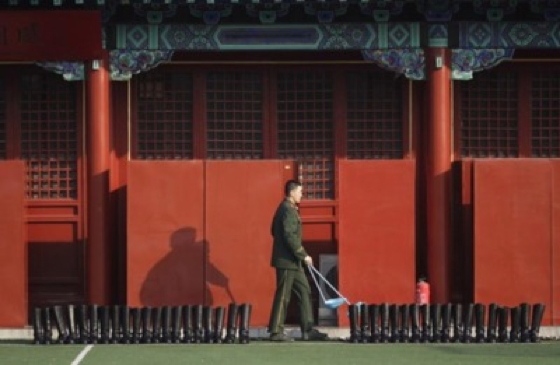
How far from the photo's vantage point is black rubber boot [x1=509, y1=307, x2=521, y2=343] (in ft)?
66.4

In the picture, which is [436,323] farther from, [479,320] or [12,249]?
[12,249]

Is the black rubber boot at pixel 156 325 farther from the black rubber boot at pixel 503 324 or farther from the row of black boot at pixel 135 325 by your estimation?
the black rubber boot at pixel 503 324

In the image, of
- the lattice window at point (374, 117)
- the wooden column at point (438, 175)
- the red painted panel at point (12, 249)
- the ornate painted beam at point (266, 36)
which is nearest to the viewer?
the red painted panel at point (12, 249)

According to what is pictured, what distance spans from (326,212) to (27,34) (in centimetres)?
489

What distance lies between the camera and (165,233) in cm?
2130

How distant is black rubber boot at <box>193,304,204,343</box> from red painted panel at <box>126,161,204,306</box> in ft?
3.82

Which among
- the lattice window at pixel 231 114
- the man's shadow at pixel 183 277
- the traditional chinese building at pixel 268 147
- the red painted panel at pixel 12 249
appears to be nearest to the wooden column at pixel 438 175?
the traditional chinese building at pixel 268 147

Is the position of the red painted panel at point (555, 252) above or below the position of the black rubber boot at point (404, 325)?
above

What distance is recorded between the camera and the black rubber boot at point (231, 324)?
2009 centimetres

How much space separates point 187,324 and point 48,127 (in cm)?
415

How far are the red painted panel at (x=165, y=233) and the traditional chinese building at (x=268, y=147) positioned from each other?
0.02 m

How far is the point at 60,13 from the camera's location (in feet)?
70.0

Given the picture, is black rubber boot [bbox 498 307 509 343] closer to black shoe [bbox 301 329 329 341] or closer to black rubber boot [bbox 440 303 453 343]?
black rubber boot [bbox 440 303 453 343]

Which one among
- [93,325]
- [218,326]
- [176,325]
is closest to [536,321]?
[218,326]
